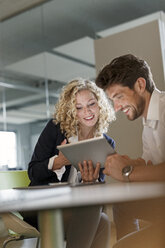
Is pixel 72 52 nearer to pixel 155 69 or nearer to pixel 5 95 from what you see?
pixel 5 95

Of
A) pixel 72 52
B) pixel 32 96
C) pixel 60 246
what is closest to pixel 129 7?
pixel 72 52

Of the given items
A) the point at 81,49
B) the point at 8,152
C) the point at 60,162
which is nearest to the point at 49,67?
the point at 81,49

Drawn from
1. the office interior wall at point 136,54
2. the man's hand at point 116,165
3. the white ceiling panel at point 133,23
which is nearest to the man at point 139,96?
the man's hand at point 116,165

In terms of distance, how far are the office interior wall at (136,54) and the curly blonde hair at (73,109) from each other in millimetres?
1356

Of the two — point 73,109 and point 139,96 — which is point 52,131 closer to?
point 73,109

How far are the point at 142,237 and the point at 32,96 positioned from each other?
476 centimetres

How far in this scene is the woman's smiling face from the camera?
212 cm

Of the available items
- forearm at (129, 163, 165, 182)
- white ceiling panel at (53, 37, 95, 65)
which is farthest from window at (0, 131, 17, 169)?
forearm at (129, 163, 165, 182)

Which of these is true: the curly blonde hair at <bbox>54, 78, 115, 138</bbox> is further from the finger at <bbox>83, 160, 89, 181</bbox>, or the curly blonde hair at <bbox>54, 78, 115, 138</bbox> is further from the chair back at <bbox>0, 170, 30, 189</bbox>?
the finger at <bbox>83, 160, 89, 181</bbox>

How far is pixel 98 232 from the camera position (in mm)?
1407

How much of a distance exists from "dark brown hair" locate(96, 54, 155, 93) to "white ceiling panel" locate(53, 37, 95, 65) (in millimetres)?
3478

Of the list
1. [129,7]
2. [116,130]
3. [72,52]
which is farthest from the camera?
[72,52]

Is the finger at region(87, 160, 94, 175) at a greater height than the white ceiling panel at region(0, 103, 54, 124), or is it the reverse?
the white ceiling panel at region(0, 103, 54, 124)

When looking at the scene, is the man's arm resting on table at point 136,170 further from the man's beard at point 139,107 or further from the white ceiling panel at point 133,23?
the white ceiling panel at point 133,23
